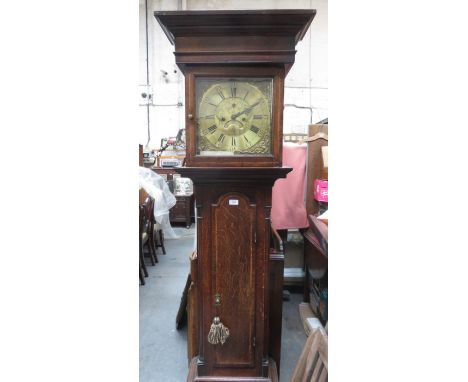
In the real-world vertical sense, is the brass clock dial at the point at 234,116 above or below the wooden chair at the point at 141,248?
above

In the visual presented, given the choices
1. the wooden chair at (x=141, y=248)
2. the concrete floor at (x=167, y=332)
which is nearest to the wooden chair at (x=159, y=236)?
the concrete floor at (x=167, y=332)

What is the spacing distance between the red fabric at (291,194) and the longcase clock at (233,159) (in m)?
1.28

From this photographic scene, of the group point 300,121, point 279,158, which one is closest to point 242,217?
point 279,158

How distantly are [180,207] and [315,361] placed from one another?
4.21 metres

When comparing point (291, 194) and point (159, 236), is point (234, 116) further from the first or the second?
point (159, 236)

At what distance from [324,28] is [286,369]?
17.3 ft

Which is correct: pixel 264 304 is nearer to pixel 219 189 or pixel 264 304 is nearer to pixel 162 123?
pixel 219 189

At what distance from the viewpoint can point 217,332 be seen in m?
1.33

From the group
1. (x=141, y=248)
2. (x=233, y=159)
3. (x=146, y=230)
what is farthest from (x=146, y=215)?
(x=233, y=159)

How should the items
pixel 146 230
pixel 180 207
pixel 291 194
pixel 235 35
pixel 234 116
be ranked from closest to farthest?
pixel 235 35 → pixel 234 116 → pixel 291 194 → pixel 146 230 → pixel 180 207

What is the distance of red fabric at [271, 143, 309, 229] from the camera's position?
2.55 meters

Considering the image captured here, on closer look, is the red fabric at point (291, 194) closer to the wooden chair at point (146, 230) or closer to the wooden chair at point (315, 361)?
the wooden chair at point (146, 230)

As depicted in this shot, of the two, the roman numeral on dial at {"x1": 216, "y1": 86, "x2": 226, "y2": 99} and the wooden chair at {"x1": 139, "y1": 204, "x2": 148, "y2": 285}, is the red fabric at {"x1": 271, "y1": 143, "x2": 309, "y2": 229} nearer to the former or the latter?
the wooden chair at {"x1": 139, "y1": 204, "x2": 148, "y2": 285}

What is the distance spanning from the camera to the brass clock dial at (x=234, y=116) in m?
1.23
